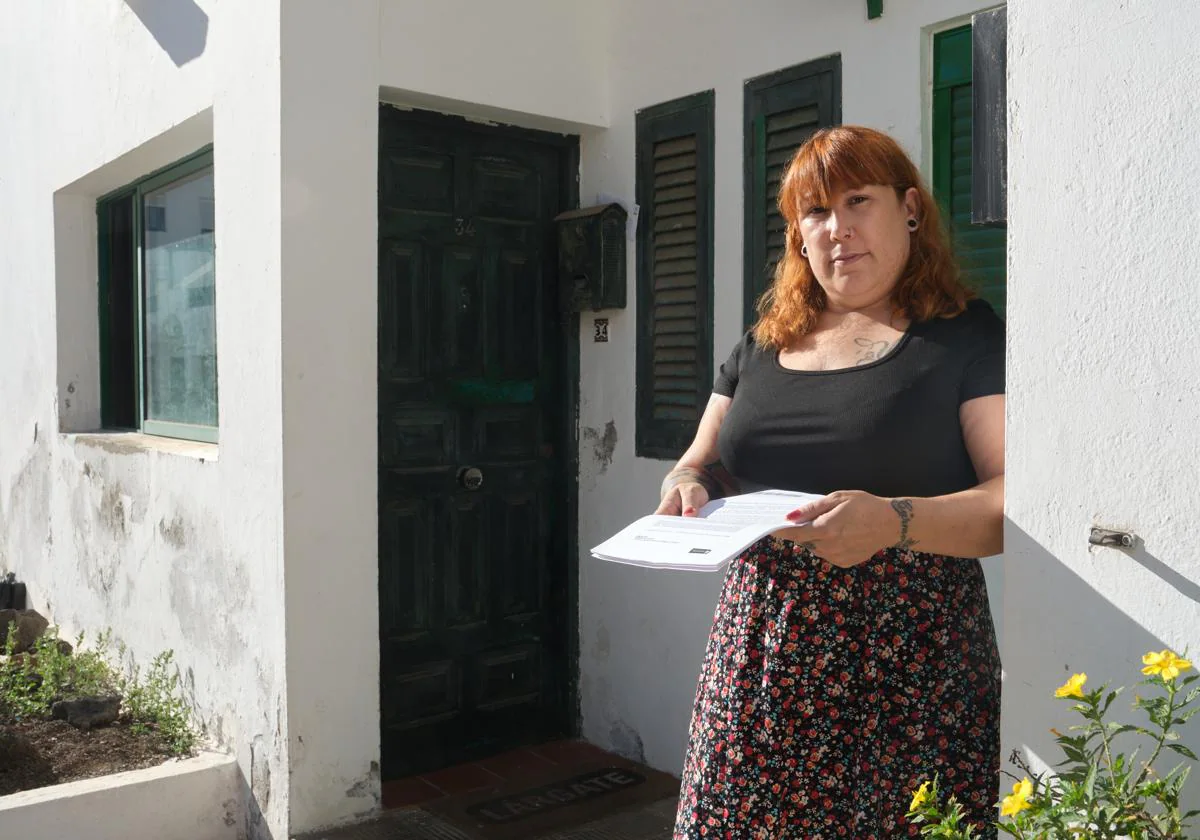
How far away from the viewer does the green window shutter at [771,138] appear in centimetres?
350

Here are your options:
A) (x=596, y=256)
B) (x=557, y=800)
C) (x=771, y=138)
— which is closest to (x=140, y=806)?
(x=557, y=800)

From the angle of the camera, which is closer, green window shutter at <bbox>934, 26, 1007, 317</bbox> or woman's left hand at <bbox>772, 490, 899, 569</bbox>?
woman's left hand at <bbox>772, 490, 899, 569</bbox>

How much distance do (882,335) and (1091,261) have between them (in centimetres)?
48

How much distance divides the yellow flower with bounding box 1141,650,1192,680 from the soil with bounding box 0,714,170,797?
3453 millimetres

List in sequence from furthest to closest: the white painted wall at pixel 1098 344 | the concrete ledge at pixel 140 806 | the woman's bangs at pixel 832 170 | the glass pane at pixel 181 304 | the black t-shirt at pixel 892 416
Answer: the glass pane at pixel 181 304
the concrete ledge at pixel 140 806
the woman's bangs at pixel 832 170
the black t-shirt at pixel 892 416
the white painted wall at pixel 1098 344

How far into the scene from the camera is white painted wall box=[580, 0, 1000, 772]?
11.0 feet

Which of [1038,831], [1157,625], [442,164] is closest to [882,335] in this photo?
[1157,625]

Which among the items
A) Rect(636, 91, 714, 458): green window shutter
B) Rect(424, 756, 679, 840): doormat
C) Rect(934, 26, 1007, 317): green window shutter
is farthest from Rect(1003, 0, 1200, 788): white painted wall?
Rect(424, 756, 679, 840): doormat

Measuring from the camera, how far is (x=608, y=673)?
4355mm

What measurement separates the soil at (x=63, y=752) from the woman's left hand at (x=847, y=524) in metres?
3.01

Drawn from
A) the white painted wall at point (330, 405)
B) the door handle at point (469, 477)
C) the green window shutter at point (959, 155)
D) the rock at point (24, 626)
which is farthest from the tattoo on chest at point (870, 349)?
the rock at point (24, 626)

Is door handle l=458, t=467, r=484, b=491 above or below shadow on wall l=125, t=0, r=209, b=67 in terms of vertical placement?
below

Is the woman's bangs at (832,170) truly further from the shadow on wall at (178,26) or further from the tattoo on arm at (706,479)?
the shadow on wall at (178,26)

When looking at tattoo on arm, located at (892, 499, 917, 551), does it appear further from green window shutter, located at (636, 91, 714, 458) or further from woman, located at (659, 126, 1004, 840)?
green window shutter, located at (636, 91, 714, 458)
